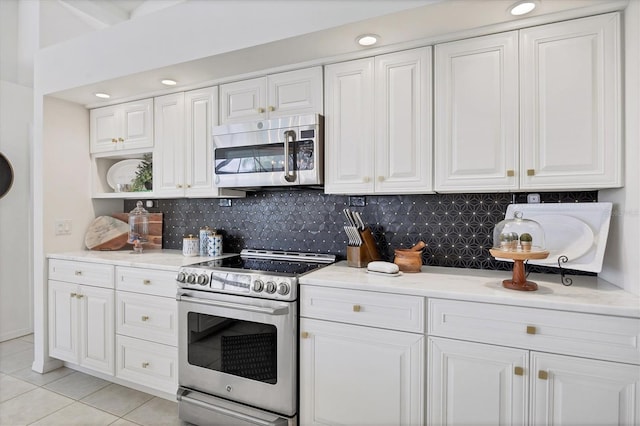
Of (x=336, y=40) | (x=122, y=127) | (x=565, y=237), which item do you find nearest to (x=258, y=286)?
(x=336, y=40)

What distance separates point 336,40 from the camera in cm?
196

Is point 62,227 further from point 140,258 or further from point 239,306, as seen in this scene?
point 239,306

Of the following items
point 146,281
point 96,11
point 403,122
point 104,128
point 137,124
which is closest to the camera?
point 403,122

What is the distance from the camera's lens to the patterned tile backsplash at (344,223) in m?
2.16

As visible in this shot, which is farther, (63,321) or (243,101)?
(63,321)

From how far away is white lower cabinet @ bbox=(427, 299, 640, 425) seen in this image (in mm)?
1372

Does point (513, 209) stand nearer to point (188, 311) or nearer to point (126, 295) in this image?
point (188, 311)

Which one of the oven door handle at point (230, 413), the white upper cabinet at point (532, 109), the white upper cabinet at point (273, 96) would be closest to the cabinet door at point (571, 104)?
the white upper cabinet at point (532, 109)

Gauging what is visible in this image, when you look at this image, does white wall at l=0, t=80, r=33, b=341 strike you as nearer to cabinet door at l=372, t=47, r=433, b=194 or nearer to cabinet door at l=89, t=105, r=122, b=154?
cabinet door at l=89, t=105, r=122, b=154

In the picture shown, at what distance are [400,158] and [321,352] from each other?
3.84ft

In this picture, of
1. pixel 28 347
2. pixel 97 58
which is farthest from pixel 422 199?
pixel 28 347

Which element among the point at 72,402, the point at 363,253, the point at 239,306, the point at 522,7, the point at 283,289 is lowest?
the point at 72,402

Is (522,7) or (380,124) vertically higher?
(522,7)

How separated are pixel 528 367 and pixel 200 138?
2443mm
